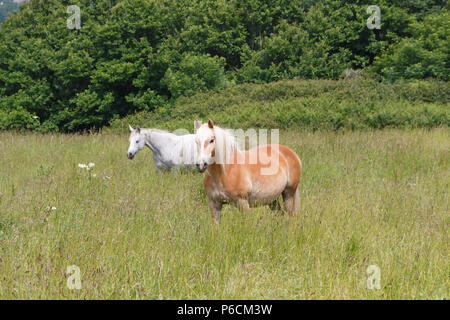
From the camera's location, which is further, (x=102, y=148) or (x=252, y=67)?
(x=252, y=67)

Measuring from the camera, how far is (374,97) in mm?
18594

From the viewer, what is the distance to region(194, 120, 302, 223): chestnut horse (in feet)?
14.2

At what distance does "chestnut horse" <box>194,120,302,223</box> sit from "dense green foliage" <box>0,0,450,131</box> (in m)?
19.4

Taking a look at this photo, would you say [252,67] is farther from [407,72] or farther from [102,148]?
[102,148]

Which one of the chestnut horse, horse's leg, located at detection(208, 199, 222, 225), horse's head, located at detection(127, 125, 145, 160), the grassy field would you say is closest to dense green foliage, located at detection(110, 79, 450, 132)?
horse's head, located at detection(127, 125, 145, 160)

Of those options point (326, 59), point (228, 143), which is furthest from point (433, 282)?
point (326, 59)

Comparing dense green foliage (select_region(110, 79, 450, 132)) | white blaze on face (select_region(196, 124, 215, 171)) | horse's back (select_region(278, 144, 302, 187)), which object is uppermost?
white blaze on face (select_region(196, 124, 215, 171))

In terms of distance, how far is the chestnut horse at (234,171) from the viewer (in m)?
4.33

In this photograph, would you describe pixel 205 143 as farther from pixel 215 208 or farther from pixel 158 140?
pixel 158 140

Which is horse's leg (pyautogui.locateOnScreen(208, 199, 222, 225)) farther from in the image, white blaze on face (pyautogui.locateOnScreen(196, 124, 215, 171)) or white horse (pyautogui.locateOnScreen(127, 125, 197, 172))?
white horse (pyautogui.locateOnScreen(127, 125, 197, 172))

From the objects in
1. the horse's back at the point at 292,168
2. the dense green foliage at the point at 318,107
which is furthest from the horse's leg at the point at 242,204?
the dense green foliage at the point at 318,107

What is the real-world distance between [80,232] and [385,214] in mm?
3701

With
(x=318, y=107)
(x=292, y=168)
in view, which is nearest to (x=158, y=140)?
(x=292, y=168)

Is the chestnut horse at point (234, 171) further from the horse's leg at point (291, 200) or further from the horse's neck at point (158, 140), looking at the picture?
the horse's neck at point (158, 140)
